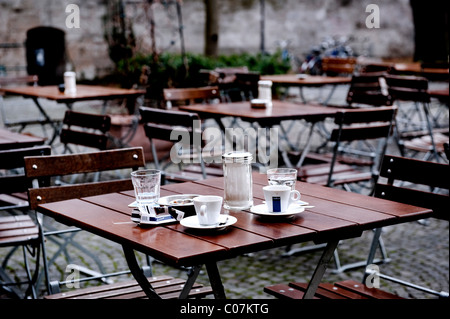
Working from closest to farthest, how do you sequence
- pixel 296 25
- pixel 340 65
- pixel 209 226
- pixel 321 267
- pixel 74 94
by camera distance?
pixel 209 226 → pixel 321 267 → pixel 74 94 → pixel 340 65 → pixel 296 25

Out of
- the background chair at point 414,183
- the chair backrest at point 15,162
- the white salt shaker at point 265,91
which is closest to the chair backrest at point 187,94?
the white salt shaker at point 265,91

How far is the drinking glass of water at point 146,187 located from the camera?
2.71 metres

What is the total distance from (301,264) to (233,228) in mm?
2633

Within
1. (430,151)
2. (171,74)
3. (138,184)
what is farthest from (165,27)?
(138,184)

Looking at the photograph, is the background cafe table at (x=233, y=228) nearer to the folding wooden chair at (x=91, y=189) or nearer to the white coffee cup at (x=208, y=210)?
the white coffee cup at (x=208, y=210)

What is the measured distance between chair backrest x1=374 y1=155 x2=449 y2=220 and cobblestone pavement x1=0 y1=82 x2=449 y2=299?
124 centimetres

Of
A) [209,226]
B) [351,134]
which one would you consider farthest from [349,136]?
[209,226]

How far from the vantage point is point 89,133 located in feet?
16.1

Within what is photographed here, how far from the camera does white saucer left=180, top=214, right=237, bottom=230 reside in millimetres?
2436

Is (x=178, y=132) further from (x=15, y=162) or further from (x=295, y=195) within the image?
(x=295, y=195)

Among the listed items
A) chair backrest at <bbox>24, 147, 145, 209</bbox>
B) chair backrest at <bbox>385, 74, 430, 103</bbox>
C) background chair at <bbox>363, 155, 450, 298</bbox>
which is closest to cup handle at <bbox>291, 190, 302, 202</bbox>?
background chair at <bbox>363, 155, 450, 298</bbox>

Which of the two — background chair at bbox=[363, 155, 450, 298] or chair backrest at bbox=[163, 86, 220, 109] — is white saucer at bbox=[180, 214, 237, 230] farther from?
chair backrest at bbox=[163, 86, 220, 109]
